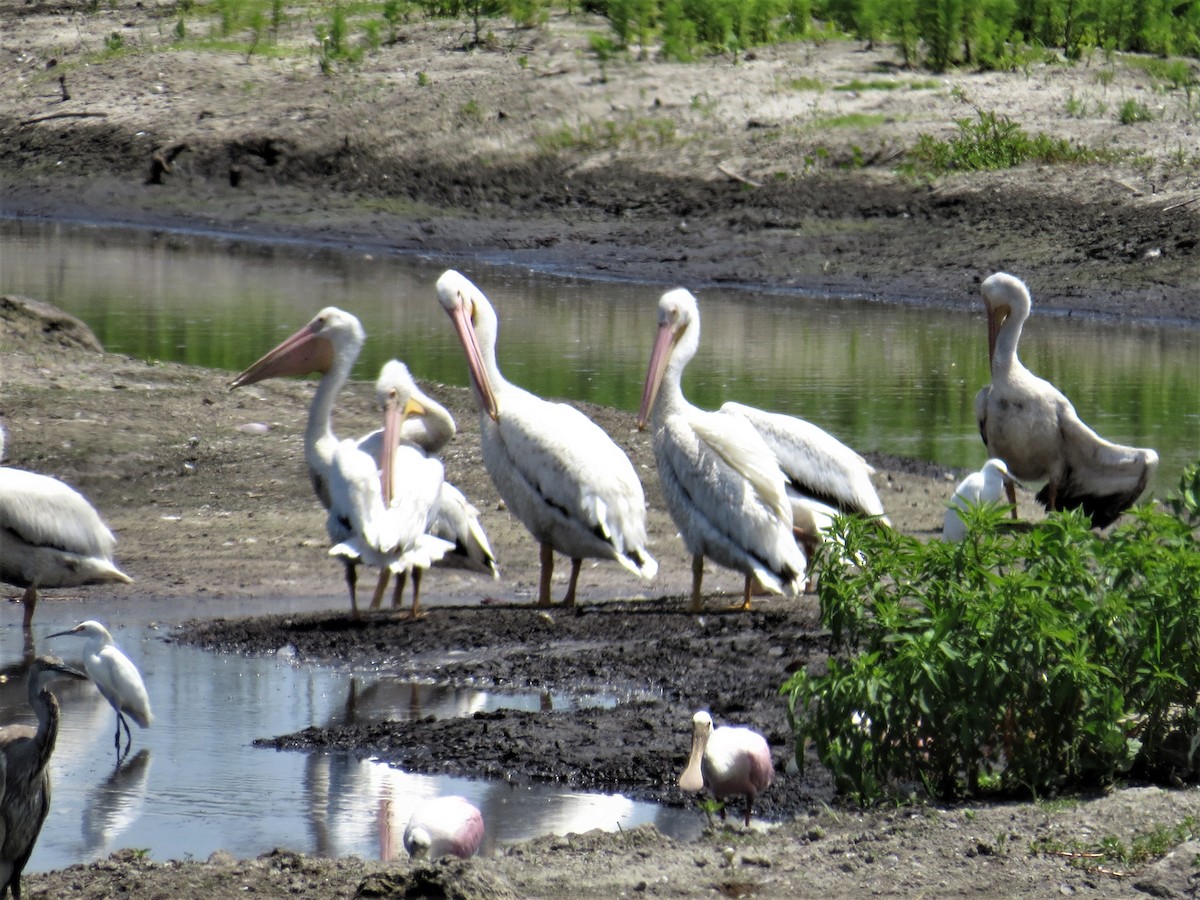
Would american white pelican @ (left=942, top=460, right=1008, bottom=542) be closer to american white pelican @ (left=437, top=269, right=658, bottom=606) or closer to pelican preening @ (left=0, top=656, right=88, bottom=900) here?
american white pelican @ (left=437, top=269, right=658, bottom=606)

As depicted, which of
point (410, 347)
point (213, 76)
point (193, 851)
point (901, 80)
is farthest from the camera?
point (213, 76)

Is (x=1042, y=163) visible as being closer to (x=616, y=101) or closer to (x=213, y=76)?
(x=616, y=101)

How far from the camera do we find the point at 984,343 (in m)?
16.3

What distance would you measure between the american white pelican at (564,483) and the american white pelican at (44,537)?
5.73 ft

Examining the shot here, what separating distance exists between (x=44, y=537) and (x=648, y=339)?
351 inches

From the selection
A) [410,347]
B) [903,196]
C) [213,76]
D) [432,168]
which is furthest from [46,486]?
[213,76]

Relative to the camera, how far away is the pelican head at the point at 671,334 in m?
8.62

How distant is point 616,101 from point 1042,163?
5.56 metres

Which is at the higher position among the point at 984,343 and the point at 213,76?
the point at 213,76

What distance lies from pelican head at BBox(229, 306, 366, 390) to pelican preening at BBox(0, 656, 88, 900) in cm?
484

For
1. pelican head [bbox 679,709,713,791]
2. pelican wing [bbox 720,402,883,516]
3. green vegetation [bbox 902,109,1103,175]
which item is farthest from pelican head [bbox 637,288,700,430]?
green vegetation [bbox 902,109,1103,175]

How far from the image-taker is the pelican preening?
4551mm

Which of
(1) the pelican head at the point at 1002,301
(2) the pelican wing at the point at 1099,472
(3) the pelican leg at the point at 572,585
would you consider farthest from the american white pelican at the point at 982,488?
(1) the pelican head at the point at 1002,301

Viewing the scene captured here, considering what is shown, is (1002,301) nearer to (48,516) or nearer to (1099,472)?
(1099,472)
